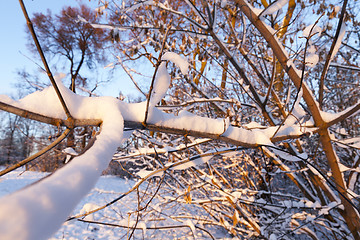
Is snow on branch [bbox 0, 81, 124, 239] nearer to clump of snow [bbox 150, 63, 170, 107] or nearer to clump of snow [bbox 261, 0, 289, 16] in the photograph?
clump of snow [bbox 150, 63, 170, 107]

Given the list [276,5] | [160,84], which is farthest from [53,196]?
[276,5]

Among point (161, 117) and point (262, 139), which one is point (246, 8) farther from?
point (161, 117)

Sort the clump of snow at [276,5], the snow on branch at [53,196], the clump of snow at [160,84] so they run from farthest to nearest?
the clump of snow at [276,5]
the clump of snow at [160,84]
the snow on branch at [53,196]

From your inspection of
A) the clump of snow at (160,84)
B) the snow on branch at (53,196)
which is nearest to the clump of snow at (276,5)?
the clump of snow at (160,84)

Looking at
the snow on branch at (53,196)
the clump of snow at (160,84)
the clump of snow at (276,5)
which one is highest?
the clump of snow at (276,5)

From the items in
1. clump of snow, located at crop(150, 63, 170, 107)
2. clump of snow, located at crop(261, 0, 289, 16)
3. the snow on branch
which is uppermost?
clump of snow, located at crop(261, 0, 289, 16)

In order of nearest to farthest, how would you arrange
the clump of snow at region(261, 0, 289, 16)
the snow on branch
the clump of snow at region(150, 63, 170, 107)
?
the snow on branch, the clump of snow at region(150, 63, 170, 107), the clump of snow at region(261, 0, 289, 16)

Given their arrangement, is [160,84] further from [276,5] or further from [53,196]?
[276,5]

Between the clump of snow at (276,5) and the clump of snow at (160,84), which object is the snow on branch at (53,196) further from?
the clump of snow at (276,5)

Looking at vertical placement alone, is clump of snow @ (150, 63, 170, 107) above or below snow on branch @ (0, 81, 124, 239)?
above

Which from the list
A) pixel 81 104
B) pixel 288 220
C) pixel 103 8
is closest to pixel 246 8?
pixel 81 104

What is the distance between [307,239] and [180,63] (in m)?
5.04

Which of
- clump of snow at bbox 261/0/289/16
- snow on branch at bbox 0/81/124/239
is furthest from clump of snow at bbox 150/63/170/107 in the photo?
clump of snow at bbox 261/0/289/16

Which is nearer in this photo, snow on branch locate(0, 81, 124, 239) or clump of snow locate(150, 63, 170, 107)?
snow on branch locate(0, 81, 124, 239)
